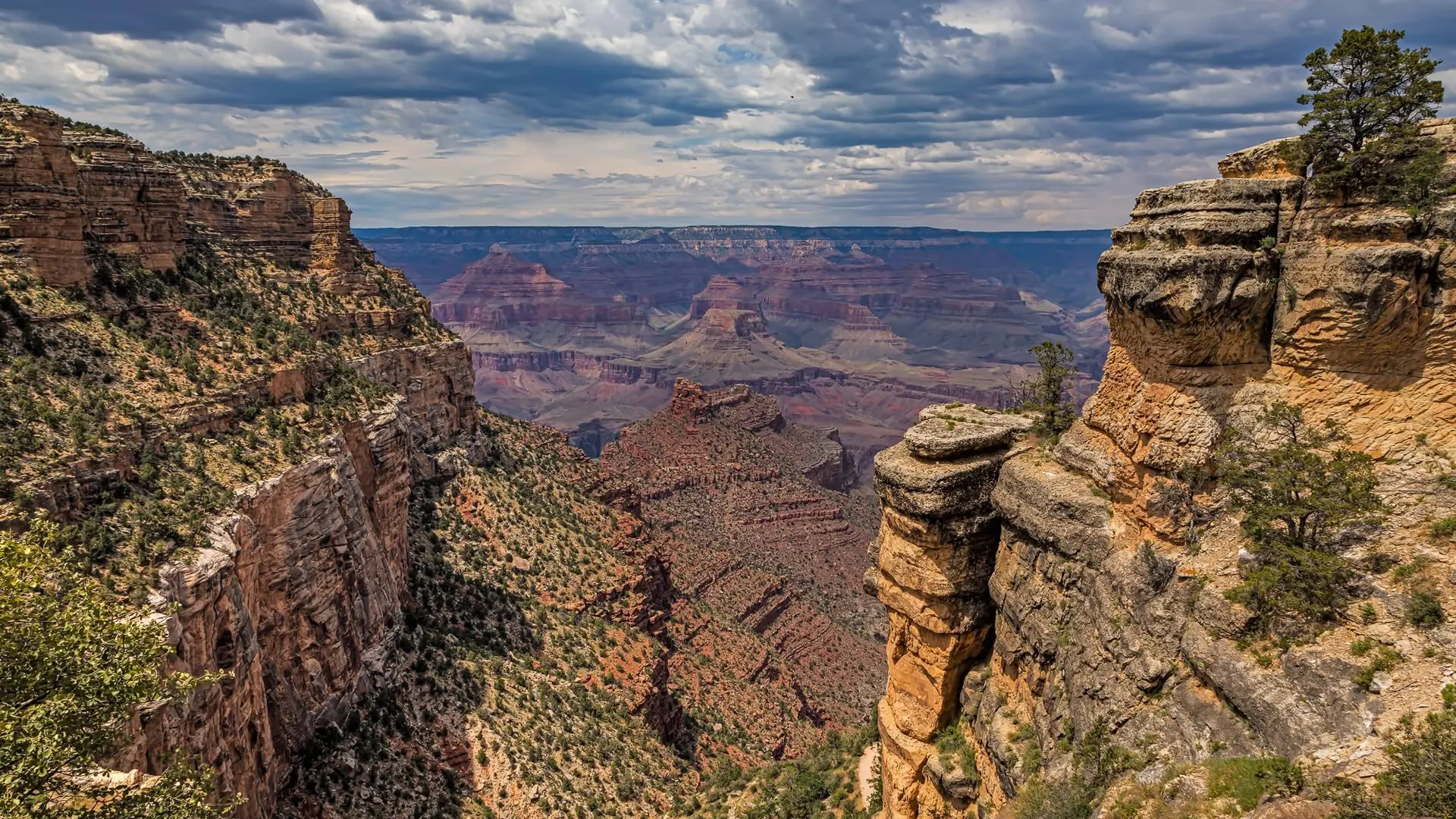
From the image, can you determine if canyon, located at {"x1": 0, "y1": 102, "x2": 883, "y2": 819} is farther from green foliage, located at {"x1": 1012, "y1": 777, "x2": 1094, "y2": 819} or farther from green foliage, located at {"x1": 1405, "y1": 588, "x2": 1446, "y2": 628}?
green foliage, located at {"x1": 1405, "y1": 588, "x2": 1446, "y2": 628}

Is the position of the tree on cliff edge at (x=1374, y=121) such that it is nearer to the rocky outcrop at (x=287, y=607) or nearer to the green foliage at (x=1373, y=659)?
the green foliage at (x=1373, y=659)

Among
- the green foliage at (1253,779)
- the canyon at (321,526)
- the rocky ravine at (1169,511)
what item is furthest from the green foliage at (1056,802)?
the canyon at (321,526)

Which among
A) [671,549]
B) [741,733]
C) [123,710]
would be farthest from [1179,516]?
[671,549]

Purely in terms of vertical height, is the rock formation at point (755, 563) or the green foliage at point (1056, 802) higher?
the green foliage at point (1056, 802)

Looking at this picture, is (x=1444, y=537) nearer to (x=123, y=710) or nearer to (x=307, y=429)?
(x=123, y=710)

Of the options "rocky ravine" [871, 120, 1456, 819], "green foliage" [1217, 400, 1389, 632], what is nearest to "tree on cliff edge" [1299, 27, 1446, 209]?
"rocky ravine" [871, 120, 1456, 819]

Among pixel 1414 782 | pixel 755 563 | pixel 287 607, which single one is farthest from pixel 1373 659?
pixel 755 563
